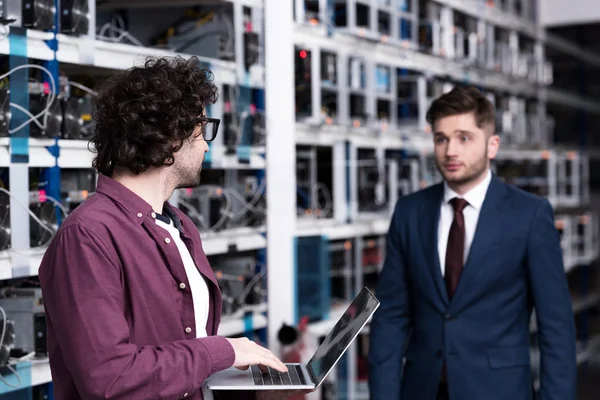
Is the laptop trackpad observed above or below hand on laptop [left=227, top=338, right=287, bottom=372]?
below

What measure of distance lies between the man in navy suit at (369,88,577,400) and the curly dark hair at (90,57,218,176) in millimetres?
1348

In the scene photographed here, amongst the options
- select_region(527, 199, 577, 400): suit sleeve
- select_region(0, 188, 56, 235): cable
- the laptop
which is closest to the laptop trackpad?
the laptop

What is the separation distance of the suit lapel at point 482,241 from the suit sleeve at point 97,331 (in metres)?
1.40

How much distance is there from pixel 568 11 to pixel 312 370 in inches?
290

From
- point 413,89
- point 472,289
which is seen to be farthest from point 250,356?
point 413,89

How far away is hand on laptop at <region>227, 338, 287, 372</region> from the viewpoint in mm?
1998

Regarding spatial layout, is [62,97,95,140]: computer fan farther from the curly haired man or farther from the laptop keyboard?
the laptop keyboard

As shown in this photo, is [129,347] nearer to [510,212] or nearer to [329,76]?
[510,212]

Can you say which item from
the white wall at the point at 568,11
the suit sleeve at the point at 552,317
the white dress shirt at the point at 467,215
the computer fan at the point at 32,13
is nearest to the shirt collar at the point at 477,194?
the white dress shirt at the point at 467,215

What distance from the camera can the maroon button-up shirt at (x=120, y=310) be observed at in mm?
1797

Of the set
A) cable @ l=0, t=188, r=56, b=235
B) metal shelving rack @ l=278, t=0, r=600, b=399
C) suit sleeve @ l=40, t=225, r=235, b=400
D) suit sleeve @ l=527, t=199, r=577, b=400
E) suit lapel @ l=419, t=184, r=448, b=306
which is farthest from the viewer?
metal shelving rack @ l=278, t=0, r=600, b=399

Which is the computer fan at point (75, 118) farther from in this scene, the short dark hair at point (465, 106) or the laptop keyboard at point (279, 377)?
the laptop keyboard at point (279, 377)

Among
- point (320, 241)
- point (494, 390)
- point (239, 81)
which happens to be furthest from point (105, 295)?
point (320, 241)

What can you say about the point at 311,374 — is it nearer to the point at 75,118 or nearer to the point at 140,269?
the point at 140,269
